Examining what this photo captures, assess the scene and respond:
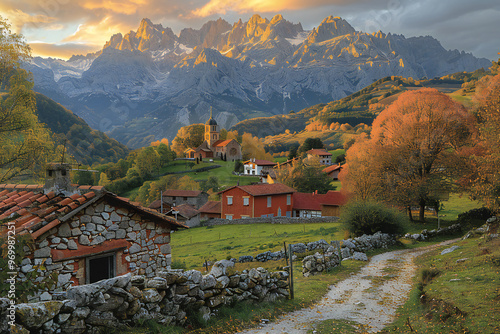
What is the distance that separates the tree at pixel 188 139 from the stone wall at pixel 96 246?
148m

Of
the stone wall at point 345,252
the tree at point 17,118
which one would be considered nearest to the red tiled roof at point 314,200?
the stone wall at point 345,252

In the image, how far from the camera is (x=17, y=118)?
2150 cm

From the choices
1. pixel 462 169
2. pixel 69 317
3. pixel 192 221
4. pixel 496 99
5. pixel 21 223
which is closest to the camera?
pixel 69 317

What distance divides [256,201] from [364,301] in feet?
156

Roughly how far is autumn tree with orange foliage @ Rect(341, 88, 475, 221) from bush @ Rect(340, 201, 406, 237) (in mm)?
6979

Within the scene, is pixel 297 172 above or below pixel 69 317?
above

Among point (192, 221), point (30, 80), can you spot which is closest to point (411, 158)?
point (30, 80)

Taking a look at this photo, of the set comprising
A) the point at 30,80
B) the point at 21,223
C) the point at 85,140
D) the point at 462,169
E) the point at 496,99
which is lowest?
the point at 21,223

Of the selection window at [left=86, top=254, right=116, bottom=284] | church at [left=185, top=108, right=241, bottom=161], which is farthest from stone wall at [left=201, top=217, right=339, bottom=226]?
church at [left=185, top=108, right=241, bottom=161]

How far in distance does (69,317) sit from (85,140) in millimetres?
214449

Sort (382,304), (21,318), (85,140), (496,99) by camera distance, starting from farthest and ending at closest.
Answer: (85,140), (496,99), (382,304), (21,318)

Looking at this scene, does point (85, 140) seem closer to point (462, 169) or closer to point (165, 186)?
point (165, 186)

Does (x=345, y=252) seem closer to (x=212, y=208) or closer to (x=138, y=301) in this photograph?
(x=138, y=301)

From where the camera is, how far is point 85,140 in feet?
650
